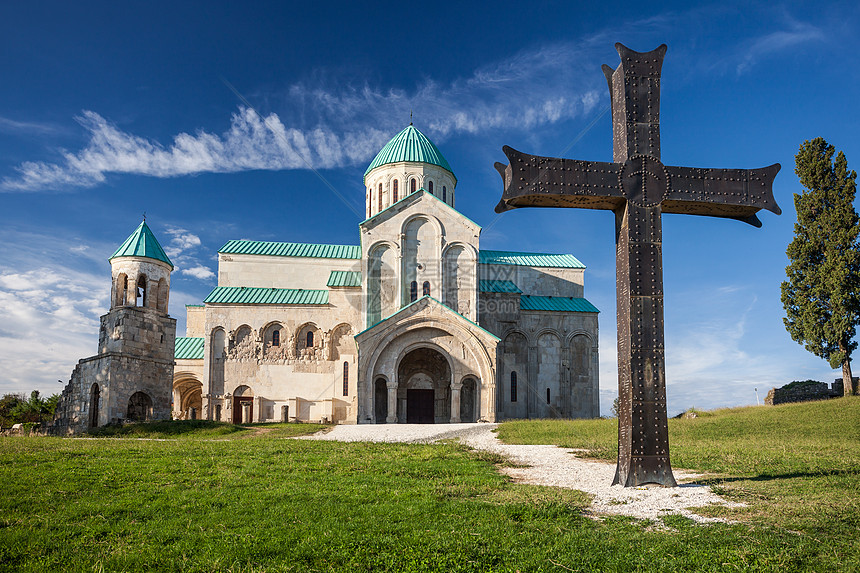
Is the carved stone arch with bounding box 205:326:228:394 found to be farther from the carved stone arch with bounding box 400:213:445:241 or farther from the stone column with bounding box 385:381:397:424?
the carved stone arch with bounding box 400:213:445:241

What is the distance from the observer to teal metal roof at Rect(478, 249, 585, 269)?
40.0 m

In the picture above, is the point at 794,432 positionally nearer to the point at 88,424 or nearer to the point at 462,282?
the point at 462,282

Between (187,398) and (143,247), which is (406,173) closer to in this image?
(143,247)

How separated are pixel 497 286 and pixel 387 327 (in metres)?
9.78

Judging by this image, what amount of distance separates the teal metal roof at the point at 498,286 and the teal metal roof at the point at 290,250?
8.12 meters

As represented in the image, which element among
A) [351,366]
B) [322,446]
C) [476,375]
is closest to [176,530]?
[322,446]

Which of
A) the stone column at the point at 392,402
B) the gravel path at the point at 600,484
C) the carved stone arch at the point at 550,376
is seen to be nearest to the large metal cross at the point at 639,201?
the gravel path at the point at 600,484

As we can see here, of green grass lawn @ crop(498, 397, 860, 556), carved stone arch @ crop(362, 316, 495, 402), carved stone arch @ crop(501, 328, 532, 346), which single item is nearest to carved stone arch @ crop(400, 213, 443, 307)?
carved stone arch @ crop(362, 316, 495, 402)

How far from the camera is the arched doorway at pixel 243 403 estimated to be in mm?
33906

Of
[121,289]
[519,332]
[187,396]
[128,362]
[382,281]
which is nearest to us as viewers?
[128,362]

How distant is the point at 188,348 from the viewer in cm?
3806

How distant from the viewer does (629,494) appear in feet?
28.9

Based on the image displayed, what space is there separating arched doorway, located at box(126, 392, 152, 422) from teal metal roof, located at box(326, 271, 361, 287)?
1105 cm

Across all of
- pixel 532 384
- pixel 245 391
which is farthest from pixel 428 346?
pixel 245 391
